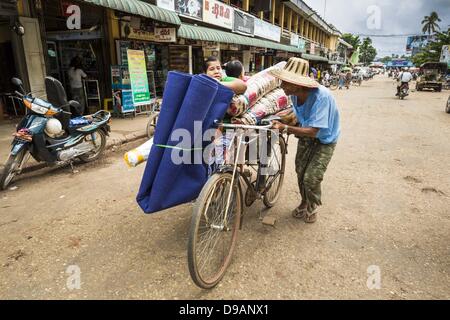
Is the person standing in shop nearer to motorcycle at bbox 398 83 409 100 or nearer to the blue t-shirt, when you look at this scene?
the blue t-shirt

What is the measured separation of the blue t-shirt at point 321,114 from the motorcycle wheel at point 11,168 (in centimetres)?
388

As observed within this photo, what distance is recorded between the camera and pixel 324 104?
3.01 m

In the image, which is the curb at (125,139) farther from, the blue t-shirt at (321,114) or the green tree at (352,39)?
the green tree at (352,39)

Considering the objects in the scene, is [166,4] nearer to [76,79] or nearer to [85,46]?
[85,46]

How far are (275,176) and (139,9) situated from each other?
21.3 feet

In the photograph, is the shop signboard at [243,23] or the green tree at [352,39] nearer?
the shop signboard at [243,23]

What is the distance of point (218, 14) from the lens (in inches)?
A: 573

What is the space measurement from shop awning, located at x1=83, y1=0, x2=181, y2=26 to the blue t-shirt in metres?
5.50

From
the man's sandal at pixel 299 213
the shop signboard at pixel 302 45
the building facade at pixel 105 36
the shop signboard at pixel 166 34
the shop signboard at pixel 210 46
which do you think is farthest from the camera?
the shop signboard at pixel 302 45

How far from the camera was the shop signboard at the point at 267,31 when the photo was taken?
19639 mm

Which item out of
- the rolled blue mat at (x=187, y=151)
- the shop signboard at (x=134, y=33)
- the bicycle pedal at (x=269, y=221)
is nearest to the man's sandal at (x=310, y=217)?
the bicycle pedal at (x=269, y=221)

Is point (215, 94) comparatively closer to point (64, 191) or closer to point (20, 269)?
point (20, 269)

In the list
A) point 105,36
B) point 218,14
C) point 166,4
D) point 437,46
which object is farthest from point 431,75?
point 105,36

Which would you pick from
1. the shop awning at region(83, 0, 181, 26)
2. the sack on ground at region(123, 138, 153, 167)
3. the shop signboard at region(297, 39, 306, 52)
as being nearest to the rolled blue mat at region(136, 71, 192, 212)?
the sack on ground at region(123, 138, 153, 167)
